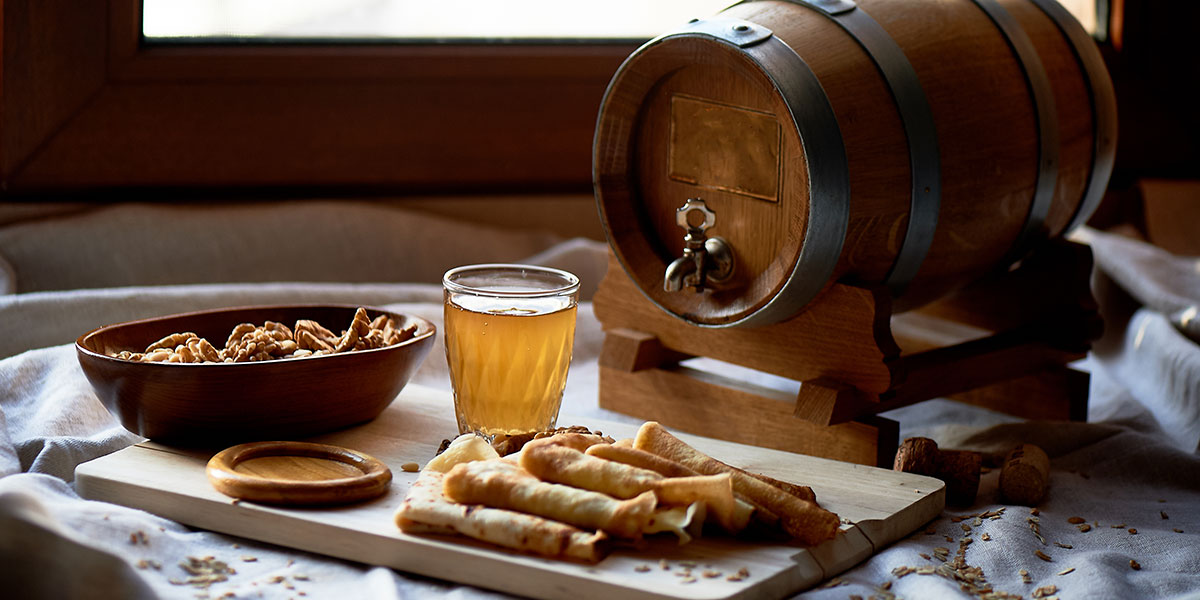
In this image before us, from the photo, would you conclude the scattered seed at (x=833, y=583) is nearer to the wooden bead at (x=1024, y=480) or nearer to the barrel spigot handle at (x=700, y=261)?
the wooden bead at (x=1024, y=480)

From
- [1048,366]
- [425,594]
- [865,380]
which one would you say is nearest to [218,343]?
[425,594]

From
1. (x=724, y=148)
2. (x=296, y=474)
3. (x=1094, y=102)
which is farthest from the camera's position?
(x=1094, y=102)

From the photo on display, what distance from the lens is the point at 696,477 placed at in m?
1.10

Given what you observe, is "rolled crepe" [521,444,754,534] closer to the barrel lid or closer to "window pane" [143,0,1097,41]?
the barrel lid

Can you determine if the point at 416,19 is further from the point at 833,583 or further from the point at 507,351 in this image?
the point at 833,583

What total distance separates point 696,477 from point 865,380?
0.39m

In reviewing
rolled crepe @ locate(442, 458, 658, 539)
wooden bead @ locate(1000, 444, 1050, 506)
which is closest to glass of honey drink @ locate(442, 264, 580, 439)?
rolled crepe @ locate(442, 458, 658, 539)

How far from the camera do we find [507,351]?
134 cm

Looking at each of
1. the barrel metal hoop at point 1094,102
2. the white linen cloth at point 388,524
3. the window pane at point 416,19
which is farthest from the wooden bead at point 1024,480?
the window pane at point 416,19

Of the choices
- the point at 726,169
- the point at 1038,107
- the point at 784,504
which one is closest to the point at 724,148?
the point at 726,169

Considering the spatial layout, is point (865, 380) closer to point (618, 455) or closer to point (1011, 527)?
point (1011, 527)

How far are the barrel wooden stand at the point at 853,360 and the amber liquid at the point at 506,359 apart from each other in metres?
0.27

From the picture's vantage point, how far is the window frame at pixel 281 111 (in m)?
1.99

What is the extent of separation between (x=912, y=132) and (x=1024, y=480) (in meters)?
0.41
